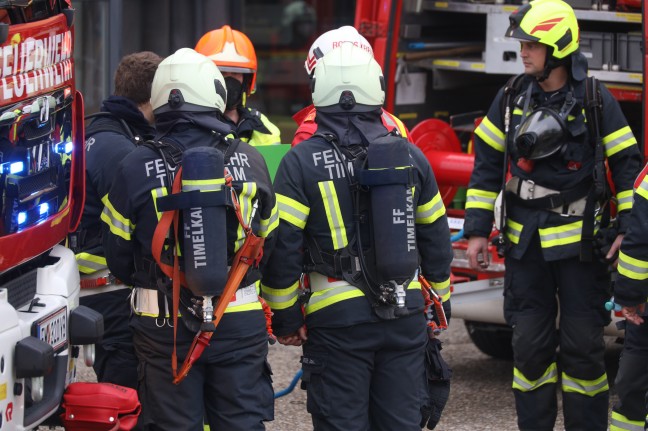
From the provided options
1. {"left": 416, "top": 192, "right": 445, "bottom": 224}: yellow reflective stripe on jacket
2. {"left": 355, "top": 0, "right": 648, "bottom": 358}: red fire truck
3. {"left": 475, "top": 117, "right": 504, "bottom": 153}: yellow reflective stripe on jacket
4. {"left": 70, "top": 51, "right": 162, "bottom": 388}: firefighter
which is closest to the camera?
{"left": 416, "top": 192, "right": 445, "bottom": 224}: yellow reflective stripe on jacket

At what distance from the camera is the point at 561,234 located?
5.44m

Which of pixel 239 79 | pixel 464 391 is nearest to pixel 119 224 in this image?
pixel 239 79

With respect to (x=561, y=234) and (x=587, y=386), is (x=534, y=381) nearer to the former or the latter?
(x=587, y=386)

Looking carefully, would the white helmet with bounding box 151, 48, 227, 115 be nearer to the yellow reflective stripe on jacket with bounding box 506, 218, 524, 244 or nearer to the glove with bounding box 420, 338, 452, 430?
the glove with bounding box 420, 338, 452, 430

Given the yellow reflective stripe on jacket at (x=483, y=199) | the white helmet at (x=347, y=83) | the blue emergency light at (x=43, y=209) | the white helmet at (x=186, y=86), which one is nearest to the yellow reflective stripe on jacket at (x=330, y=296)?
the white helmet at (x=347, y=83)

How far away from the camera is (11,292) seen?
13.3 feet

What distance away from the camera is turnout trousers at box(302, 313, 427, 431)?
4492mm

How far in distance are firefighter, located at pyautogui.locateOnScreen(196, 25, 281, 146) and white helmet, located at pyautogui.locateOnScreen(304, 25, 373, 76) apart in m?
0.81

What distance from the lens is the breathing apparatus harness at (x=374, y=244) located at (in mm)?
4352

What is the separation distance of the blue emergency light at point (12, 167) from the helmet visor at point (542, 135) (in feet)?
7.43

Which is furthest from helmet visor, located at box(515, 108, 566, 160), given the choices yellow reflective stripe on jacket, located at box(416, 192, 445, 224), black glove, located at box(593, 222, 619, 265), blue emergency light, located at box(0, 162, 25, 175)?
blue emergency light, located at box(0, 162, 25, 175)

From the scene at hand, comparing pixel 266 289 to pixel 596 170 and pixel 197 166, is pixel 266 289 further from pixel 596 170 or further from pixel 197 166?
pixel 596 170

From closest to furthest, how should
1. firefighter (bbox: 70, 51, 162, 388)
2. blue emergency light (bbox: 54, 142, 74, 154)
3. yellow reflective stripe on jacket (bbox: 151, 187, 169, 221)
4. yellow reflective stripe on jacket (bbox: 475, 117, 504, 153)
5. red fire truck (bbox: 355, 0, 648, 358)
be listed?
yellow reflective stripe on jacket (bbox: 151, 187, 169, 221) < blue emergency light (bbox: 54, 142, 74, 154) < firefighter (bbox: 70, 51, 162, 388) < yellow reflective stripe on jacket (bbox: 475, 117, 504, 153) < red fire truck (bbox: 355, 0, 648, 358)

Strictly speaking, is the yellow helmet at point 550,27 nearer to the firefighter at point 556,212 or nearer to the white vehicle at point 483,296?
the firefighter at point 556,212
